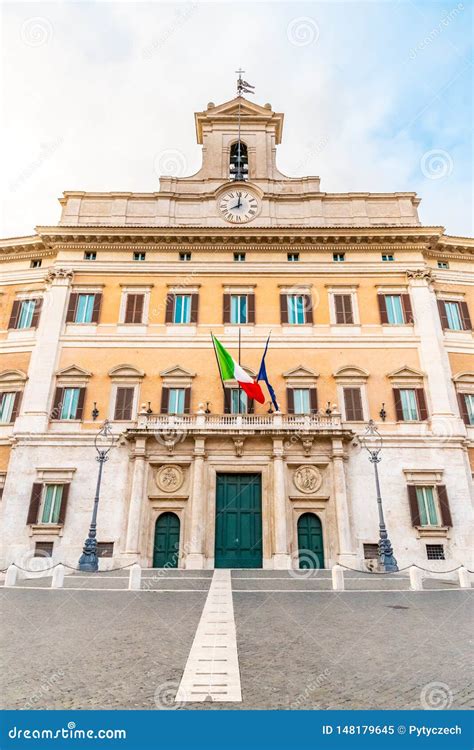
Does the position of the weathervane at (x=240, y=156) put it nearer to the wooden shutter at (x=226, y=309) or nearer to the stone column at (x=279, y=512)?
the wooden shutter at (x=226, y=309)

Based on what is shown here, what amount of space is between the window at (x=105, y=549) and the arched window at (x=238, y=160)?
20.7 meters

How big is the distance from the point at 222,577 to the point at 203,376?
375 inches

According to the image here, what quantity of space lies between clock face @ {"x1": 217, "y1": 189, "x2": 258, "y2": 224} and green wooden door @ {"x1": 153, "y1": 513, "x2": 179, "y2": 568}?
51.1 ft

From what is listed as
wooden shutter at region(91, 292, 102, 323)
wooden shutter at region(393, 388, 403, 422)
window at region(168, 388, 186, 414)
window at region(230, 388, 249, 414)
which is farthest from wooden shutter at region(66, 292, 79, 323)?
wooden shutter at region(393, 388, 403, 422)

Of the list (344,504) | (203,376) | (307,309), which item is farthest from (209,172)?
(344,504)

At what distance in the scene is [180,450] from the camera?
66.5 ft

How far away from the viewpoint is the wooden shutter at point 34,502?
19406 millimetres

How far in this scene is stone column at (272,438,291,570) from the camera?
1842 centimetres

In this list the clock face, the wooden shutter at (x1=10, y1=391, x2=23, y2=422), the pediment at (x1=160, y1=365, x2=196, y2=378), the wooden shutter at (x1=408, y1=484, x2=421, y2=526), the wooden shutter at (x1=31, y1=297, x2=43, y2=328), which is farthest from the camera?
the clock face

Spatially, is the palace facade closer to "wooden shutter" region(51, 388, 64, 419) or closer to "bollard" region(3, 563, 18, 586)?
"wooden shutter" region(51, 388, 64, 419)

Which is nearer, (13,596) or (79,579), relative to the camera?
(13,596)

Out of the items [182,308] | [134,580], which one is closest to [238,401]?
[182,308]

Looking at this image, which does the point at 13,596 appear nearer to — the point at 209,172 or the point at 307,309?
the point at 307,309

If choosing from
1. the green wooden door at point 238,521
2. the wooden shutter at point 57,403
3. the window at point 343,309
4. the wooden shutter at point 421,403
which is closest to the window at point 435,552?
the wooden shutter at point 421,403
